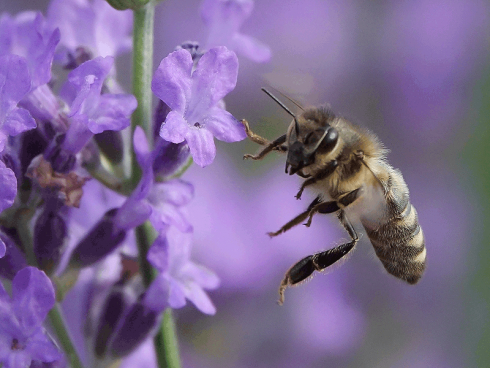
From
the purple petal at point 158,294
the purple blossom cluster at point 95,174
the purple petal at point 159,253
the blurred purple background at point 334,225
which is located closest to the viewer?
the purple blossom cluster at point 95,174

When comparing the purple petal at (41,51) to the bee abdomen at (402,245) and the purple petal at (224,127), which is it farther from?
the bee abdomen at (402,245)

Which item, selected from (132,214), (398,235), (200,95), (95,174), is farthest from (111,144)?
(398,235)

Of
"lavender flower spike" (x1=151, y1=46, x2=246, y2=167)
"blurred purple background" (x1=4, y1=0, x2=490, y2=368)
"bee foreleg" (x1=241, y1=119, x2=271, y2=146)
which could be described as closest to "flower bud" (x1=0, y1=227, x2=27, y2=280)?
"lavender flower spike" (x1=151, y1=46, x2=246, y2=167)

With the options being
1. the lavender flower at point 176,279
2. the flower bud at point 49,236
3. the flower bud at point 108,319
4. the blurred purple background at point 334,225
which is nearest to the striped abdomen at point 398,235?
the lavender flower at point 176,279

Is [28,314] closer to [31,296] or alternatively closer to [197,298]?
[31,296]

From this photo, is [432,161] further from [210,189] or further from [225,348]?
[225,348]

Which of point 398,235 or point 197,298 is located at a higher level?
point 398,235
